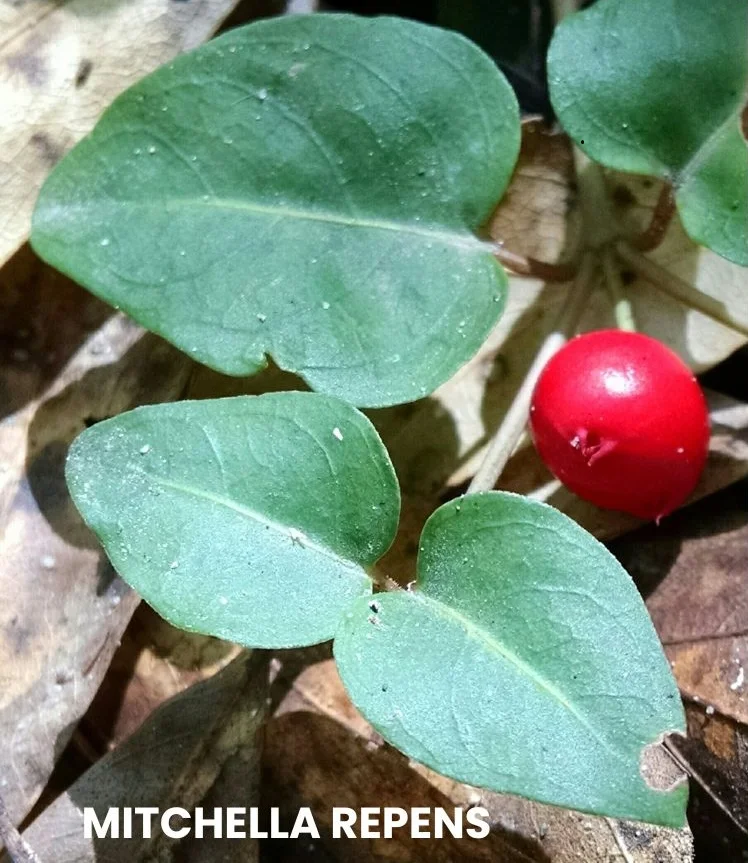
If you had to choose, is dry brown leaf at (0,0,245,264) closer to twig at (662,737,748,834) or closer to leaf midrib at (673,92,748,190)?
leaf midrib at (673,92,748,190)

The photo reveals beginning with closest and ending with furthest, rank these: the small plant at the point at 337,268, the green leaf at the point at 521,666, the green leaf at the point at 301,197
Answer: the green leaf at the point at 521,666 < the small plant at the point at 337,268 < the green leaf at the point at 301,197

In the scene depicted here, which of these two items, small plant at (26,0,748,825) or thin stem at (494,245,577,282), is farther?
thin stem at (494,245,577,282)

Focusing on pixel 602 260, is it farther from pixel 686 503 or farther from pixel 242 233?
pixel 242 233

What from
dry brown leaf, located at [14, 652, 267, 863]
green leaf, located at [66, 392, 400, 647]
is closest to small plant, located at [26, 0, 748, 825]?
green leaf, located at [66, 392, 400, 647]

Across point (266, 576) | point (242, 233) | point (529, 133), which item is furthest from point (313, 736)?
point (529, 133)

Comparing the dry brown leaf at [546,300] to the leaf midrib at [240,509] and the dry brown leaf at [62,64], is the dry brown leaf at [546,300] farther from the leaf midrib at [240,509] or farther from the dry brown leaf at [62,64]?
the dry brown leaf at [62,64]

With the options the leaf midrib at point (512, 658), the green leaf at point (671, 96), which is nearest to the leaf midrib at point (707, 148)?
the green leaf at point (671, 96)
